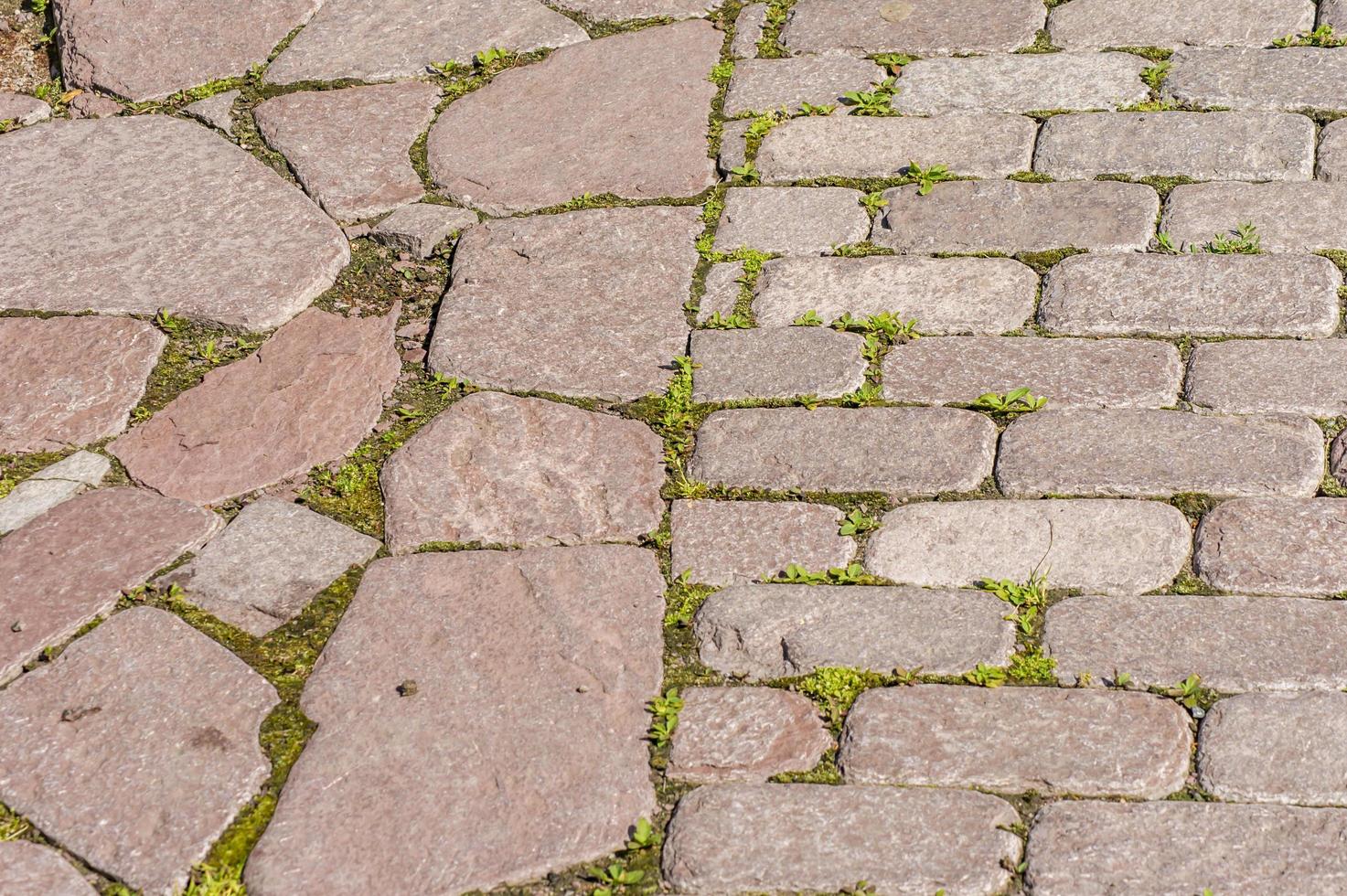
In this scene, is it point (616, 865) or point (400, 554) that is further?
point (400, 554)

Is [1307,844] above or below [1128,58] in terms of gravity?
below

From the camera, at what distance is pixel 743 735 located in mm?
2211

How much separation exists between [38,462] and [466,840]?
1294mm

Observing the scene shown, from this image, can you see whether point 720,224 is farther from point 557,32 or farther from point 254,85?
point 254,85

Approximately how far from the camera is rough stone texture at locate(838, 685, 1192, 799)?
2.10m

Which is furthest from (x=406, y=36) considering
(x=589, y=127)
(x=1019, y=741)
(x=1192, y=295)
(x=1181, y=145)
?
(x=1019, y=741)

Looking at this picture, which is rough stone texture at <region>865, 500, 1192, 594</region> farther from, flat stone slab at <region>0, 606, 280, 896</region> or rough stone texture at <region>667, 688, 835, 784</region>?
flat stone slab at <region>0, 606, 280, 896</region>

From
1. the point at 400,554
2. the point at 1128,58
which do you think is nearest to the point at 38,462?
the point at 400,554

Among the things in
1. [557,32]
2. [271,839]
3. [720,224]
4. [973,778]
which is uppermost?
[557,32]

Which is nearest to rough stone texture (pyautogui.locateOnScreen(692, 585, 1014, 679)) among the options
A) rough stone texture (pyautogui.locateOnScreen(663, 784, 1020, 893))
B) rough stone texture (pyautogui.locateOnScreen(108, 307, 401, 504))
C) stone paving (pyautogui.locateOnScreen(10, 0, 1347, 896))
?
stone paving (pyautogui.locateOnScreen(10, 0, 1347, 896))

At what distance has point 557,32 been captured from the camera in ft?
12.7

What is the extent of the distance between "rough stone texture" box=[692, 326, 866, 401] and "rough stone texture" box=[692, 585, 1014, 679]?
501 mm

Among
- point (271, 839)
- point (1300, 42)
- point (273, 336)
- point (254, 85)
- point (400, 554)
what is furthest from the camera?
point (254, 85)

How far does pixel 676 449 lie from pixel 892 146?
1.07m
